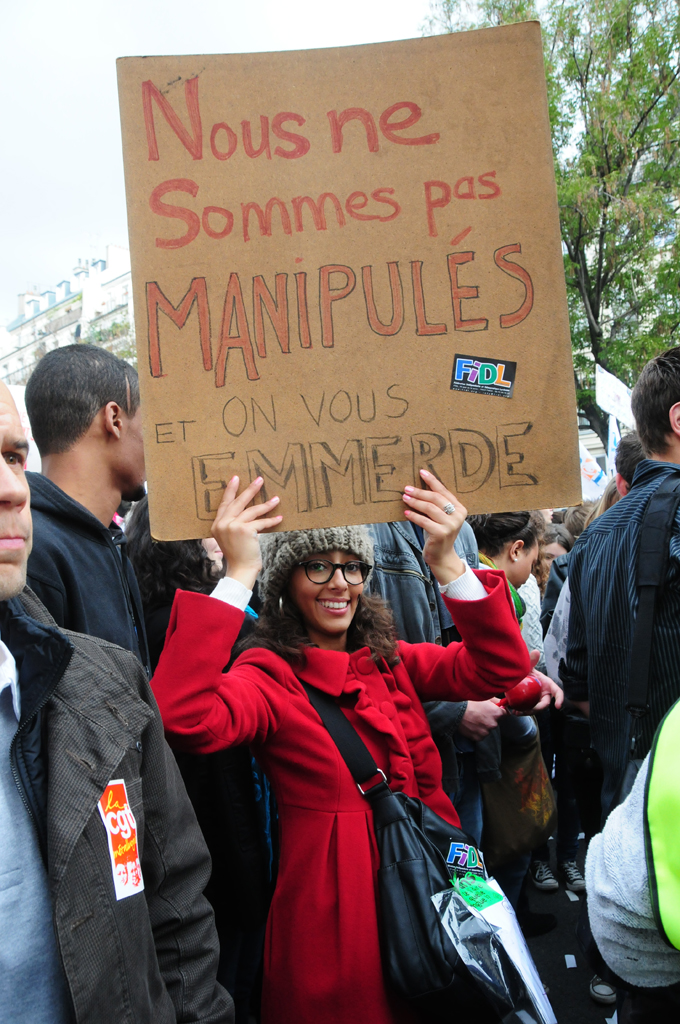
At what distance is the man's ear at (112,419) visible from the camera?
240cm

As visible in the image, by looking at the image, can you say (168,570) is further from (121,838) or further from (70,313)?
(70,313)

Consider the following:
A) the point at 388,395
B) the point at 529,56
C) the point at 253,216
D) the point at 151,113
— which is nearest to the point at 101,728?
the point at 388,395

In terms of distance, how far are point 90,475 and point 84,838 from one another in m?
1.36

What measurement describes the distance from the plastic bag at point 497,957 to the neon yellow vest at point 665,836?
831 mm

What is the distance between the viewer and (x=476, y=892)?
190 centimetres

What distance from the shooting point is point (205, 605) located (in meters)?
1.90

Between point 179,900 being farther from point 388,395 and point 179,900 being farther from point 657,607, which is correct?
point 657,607

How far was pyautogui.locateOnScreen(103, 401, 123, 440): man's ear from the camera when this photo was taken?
2400 millimetres

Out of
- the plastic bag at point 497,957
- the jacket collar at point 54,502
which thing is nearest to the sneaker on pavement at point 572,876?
the plastic bag at point 497,957

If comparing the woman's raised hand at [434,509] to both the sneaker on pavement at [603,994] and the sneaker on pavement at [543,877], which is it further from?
the sneaker on pavement at [543,877]

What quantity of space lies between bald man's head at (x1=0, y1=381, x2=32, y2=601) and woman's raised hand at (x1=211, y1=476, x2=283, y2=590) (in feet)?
1.60

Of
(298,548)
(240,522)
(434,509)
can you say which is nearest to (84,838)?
(240,522)

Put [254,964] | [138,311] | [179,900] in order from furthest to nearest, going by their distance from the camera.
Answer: [254,964]
[138,311]
[179,900]

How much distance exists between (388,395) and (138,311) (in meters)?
0.63
